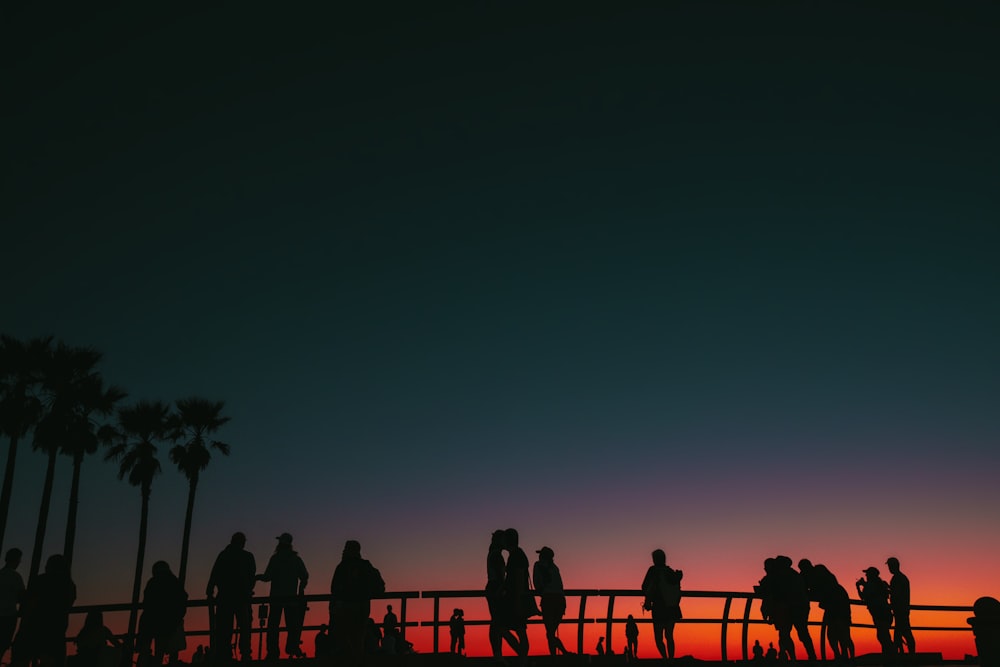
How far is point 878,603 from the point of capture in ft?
53.5

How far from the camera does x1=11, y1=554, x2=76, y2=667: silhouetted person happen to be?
1210cm

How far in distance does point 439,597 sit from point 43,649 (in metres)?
6.18

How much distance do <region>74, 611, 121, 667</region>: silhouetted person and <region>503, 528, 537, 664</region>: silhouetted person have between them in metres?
6.17

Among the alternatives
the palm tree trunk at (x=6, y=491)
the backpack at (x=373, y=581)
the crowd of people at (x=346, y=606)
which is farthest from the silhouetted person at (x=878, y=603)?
the palm tree trunk at (x=6, y=491)

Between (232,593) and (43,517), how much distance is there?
28336 mm

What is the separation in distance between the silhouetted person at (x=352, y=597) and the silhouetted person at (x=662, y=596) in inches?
184

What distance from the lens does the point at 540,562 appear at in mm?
14805

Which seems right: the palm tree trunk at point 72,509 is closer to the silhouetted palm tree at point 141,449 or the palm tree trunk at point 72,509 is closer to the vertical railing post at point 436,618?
the silhouetted palm tree at point 141,449

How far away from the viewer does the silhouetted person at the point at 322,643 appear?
14.7m

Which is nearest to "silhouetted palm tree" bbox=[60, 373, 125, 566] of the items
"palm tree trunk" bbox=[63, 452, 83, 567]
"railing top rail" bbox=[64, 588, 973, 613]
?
"palm tree trunk" bbox=[63, 452, 83, 567]

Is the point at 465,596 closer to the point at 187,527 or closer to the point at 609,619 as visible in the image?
the point at 609,619

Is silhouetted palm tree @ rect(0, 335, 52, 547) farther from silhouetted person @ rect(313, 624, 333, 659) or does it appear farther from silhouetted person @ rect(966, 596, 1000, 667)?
silhouetted person @ rect(966, 596, 1000, 667)

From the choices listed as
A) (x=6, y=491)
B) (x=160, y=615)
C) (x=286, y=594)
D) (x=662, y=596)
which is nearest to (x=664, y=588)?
(x=662, y=596)

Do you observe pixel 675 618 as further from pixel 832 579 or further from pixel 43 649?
pixel 43 649
